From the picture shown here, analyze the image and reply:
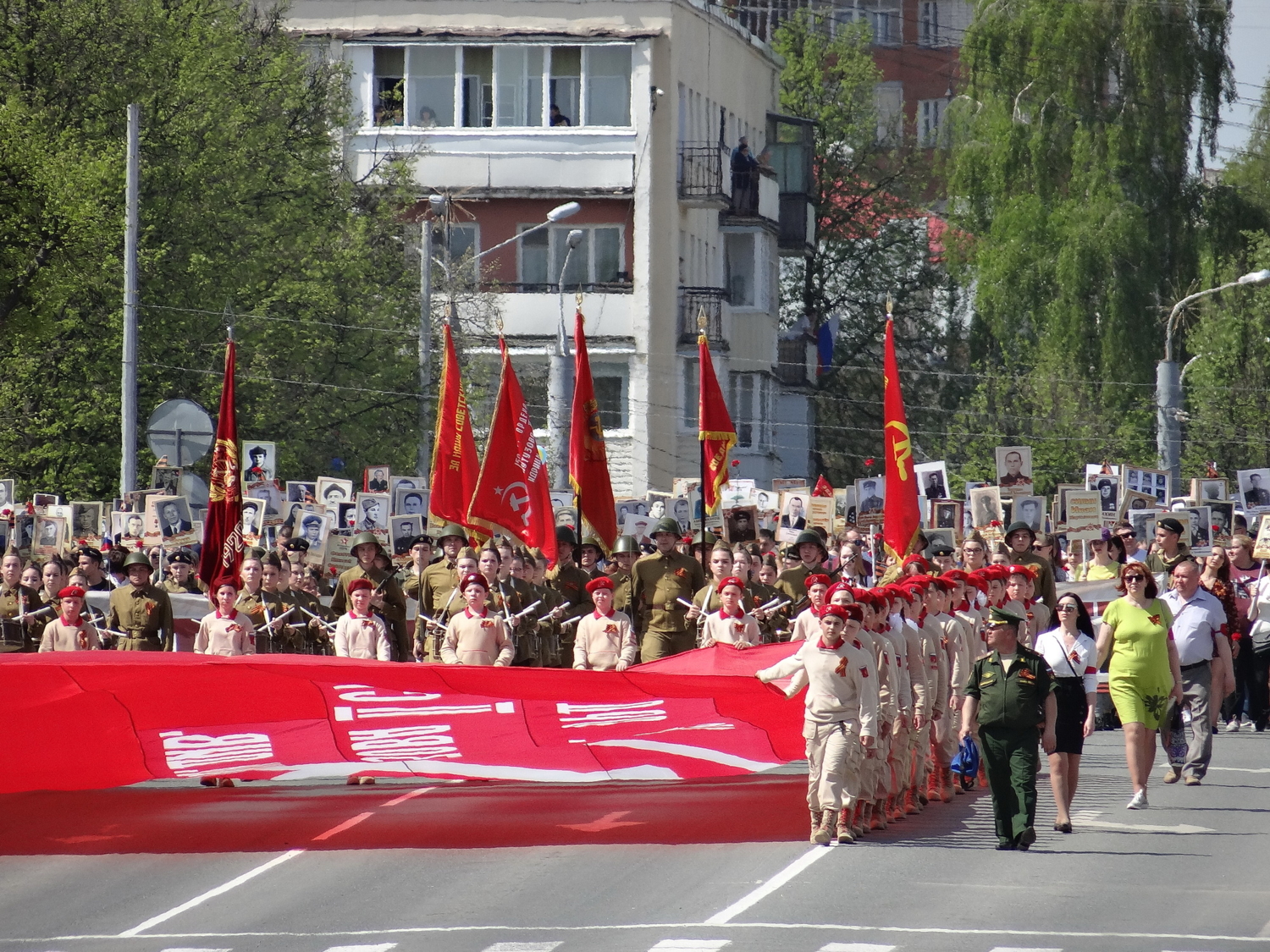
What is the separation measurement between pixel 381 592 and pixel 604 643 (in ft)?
7.40

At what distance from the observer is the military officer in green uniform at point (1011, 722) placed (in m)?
15.2

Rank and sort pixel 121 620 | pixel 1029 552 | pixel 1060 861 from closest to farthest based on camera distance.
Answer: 1. pixel 1060 861
2. pixel 121 620
3. pixel 1029 552

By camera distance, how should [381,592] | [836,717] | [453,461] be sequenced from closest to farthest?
1. [836,717]
2. [381,592]
3. [453,461]

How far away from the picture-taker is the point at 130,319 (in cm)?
3291

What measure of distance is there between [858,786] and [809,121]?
4489 cm

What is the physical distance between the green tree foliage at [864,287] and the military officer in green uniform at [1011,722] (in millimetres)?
48913

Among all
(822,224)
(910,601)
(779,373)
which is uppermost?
(822,224)

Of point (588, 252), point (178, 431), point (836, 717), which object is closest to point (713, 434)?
point (178, 431)

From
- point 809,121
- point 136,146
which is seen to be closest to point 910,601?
point 136,146

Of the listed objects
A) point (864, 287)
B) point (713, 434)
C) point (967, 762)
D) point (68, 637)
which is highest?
point (864, 287)

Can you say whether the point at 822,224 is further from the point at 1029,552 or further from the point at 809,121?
the point at 1029,552

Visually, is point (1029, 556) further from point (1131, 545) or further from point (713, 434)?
point (1131, 545)

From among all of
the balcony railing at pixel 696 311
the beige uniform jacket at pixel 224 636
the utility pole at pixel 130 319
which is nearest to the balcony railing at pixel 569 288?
the balcony railing at pixel 696 311

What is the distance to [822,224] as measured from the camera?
220 ft
